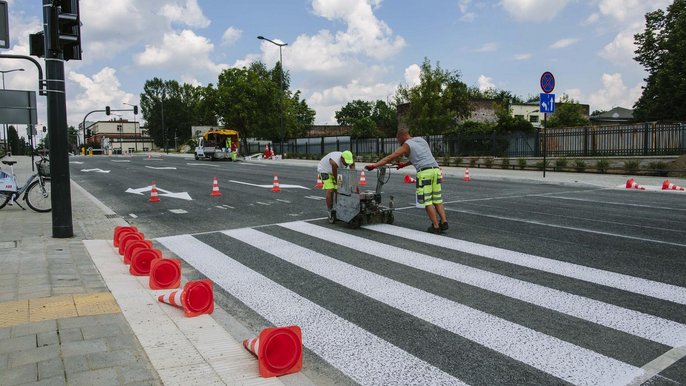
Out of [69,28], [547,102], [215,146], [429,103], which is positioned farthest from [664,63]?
[69,28]

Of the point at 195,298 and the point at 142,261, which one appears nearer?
the point at 195,298

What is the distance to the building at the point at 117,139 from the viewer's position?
320ft

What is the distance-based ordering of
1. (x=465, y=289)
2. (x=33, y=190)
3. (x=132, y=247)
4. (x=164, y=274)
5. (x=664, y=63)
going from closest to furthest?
(x=465, y=289) → (x=164, y=274) → (x=132, y=247) → (x=33, y=190) → (x=664, y=63)

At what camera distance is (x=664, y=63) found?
134 feet

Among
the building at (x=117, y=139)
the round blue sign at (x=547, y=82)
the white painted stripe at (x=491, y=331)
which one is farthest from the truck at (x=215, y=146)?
the building at (x=117, y=139)

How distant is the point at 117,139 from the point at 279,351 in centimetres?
15107

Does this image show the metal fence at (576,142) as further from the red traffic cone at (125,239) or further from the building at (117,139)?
the building at (117,139)

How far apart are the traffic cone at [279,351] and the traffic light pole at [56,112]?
227 inches

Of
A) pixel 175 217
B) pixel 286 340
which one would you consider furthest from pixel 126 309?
pixel 175 217

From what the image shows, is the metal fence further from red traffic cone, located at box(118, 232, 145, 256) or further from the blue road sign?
red traffic cone, located at box(118, 232, 145, 256)

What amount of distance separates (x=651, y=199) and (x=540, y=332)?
1094 cm

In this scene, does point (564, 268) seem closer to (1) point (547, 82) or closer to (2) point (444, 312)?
(2) point (444, 312)

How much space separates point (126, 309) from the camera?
15.1ft

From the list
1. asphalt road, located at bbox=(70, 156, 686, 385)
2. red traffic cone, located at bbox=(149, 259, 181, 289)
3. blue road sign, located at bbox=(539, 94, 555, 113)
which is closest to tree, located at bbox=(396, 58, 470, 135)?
blue road sign, located at bbox=(539, 94, 555, 113)
